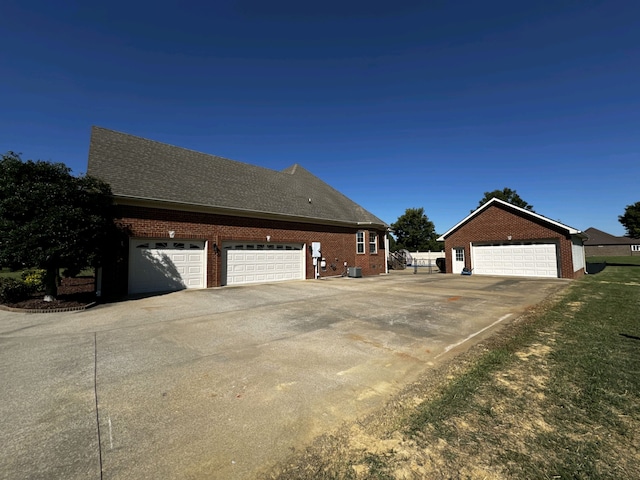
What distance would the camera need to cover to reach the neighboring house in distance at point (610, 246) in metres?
57.9

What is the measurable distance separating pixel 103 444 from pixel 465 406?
371 centimetres

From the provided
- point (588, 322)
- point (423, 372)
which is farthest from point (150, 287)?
point (588, 322)

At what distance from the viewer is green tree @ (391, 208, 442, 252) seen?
2180 inches

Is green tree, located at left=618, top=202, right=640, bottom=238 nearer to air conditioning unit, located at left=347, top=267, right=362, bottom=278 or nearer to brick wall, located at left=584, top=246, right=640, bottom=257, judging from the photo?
air conditioning unit, located at left=347, top=267, right=362, bottom=278

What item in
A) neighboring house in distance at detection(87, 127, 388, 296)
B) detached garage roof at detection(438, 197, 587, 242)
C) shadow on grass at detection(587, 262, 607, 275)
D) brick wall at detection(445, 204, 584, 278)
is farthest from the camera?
shadow on grass at detection(587, 262, 607, 275)

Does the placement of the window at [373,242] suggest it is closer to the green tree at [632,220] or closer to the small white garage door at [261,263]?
the small white garage door at [261,263]

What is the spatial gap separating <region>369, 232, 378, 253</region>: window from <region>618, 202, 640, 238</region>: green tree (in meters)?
30.8

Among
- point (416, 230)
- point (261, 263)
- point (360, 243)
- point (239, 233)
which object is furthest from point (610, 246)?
point (239, 233)

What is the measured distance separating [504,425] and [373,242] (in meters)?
19.8

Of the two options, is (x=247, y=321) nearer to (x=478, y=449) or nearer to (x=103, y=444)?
(x=103, y=444)

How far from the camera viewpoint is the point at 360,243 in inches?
858

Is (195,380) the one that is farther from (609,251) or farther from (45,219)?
(609,251)

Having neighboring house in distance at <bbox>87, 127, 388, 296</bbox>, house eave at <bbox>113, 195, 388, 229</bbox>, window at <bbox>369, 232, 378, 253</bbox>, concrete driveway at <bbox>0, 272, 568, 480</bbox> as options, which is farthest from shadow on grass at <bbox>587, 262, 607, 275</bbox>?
concrete driveway at <bbox>0, 272, 568, 480</bbox>

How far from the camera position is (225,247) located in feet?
48.6
